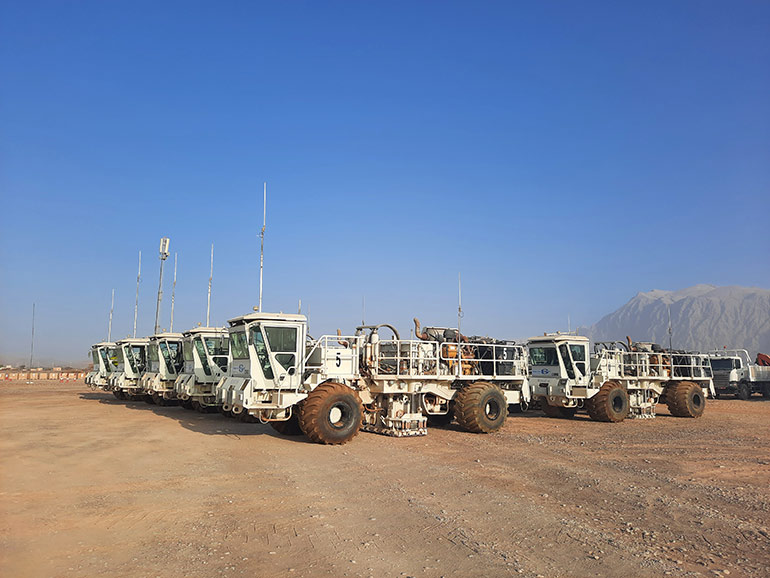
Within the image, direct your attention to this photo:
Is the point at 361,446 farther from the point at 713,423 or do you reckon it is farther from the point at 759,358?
the point at 759,358

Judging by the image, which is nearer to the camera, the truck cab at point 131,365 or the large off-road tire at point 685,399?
the large off-road tire at point 685,399

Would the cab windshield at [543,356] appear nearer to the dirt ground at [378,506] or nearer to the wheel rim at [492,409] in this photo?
the wheel rim at [492,409]

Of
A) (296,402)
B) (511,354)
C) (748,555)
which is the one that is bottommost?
(748,555)

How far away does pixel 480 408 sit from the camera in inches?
619

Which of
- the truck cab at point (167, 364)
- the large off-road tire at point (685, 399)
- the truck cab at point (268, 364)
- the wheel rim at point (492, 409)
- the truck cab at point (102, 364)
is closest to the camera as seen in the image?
the truck cab at point (268, 364)

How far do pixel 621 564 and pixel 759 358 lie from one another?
1441 inches

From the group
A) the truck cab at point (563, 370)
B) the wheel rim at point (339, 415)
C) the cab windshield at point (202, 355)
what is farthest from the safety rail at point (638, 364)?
the cab windshield at point (202, 355)

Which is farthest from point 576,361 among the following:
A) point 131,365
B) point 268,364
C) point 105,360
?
point 105,360

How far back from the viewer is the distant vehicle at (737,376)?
32.0 metres

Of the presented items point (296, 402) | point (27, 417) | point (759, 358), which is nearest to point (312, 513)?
point (296, 402)

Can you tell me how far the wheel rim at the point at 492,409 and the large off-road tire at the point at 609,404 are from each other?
514 cm

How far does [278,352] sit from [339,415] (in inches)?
82.9

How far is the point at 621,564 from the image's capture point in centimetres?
568

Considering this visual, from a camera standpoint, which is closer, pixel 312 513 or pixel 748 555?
pixel 748 555
